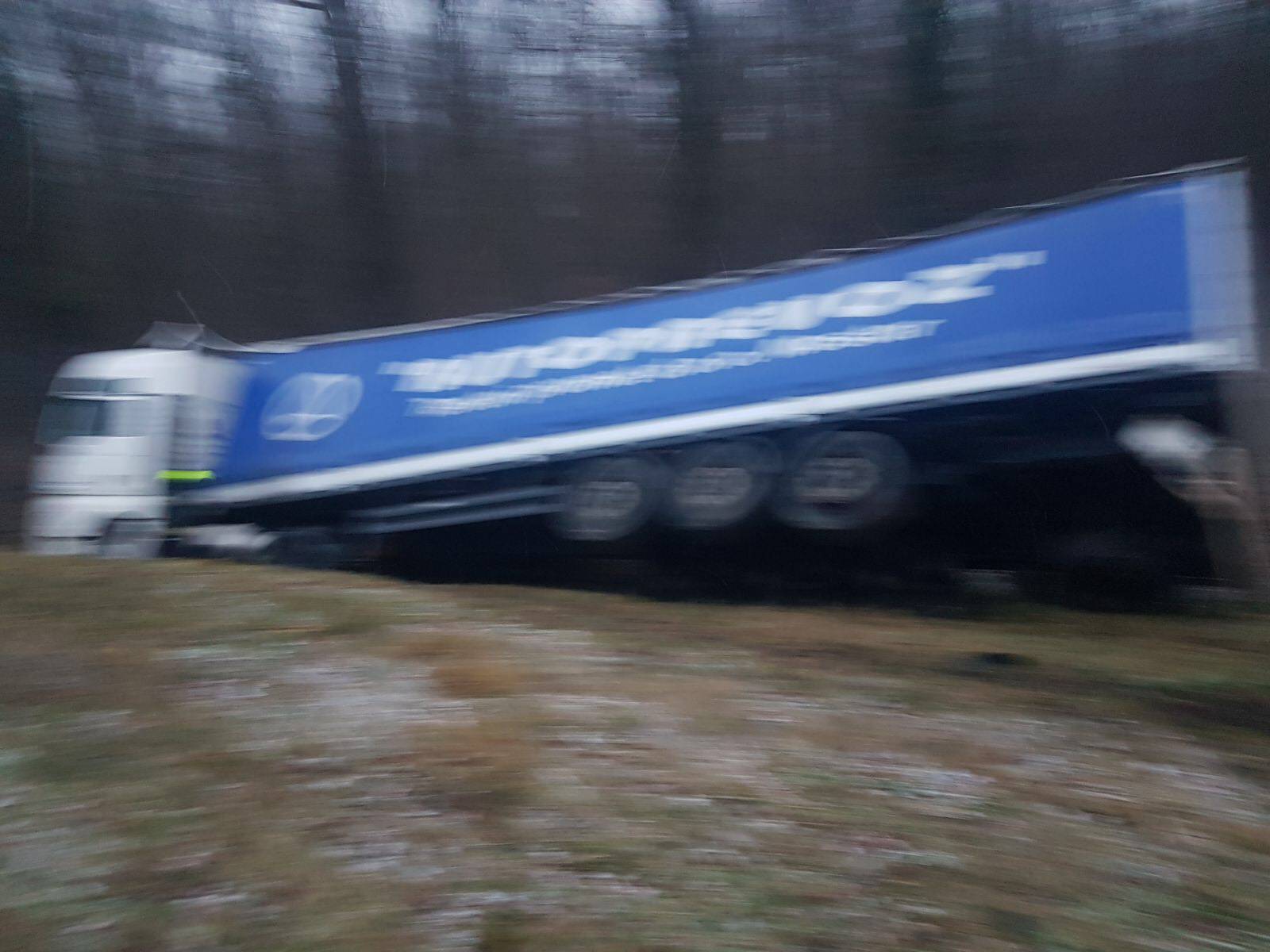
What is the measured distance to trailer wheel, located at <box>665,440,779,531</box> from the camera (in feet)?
35.6

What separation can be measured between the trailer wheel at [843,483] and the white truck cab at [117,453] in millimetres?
7088

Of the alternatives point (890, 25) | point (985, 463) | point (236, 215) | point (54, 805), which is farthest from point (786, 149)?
point (54, 805)

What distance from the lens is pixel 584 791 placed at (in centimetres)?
446

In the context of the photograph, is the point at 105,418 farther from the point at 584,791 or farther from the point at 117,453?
the point at 584,791

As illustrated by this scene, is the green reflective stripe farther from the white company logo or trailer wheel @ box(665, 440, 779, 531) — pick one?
trailer wheel @ box(665, 440, 779, 531)

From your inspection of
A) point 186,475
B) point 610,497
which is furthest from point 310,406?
point 610,497

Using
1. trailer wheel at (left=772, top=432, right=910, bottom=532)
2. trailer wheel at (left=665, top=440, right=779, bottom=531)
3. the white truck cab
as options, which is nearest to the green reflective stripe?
the white truck cab

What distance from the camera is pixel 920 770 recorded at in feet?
16.2

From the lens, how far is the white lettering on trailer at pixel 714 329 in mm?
9953

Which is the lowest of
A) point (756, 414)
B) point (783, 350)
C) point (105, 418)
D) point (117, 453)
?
point (117, 453)

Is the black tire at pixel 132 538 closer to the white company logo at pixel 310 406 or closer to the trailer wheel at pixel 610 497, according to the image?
the white company logo at pixel 310 406

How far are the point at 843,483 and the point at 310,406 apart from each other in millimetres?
6207

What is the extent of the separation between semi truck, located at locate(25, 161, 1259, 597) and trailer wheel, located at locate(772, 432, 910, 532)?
0.02 meters

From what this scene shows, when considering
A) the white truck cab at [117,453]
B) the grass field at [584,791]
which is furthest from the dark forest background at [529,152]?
the grass field at [584,791]
